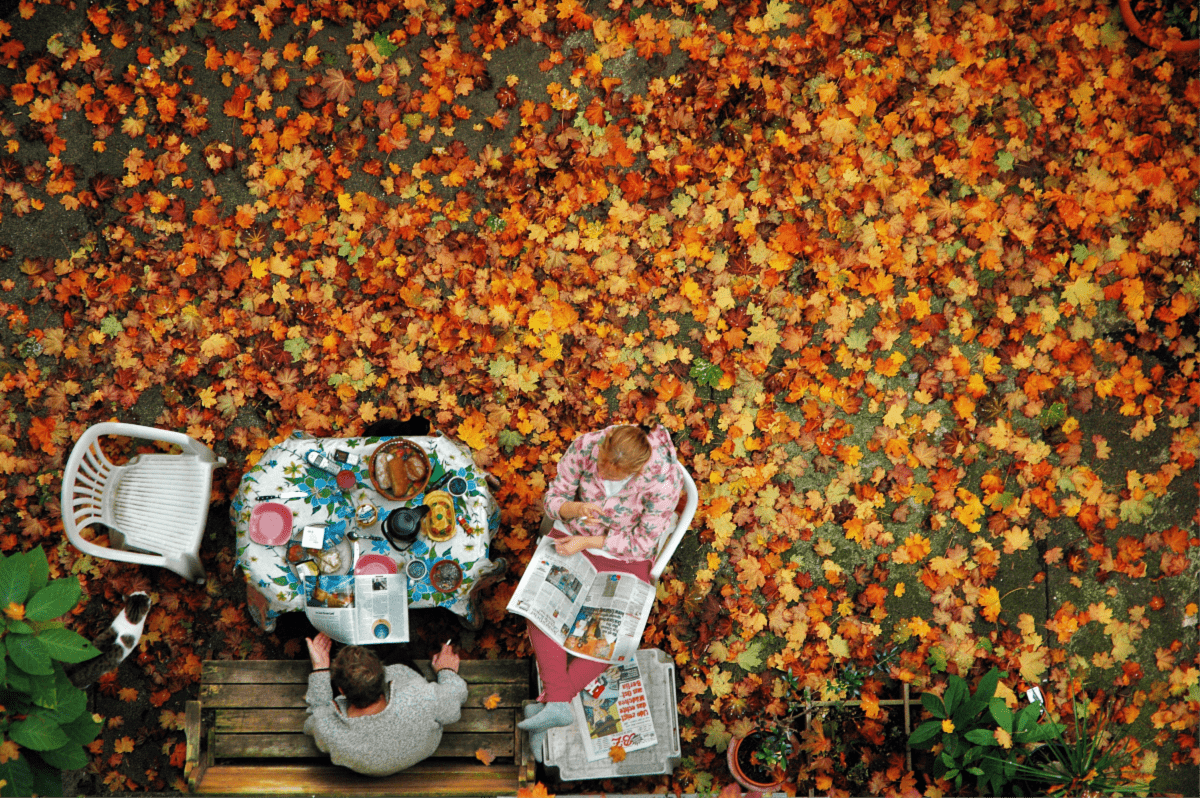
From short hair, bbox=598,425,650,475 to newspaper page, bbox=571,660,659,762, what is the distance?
1.11 meters

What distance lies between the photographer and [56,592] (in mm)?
2732

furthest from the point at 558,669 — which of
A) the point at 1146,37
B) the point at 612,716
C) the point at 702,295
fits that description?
the point at 1146,37

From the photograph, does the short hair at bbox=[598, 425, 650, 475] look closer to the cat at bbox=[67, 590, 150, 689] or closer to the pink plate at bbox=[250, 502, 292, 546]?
the pink plate at bbox=[250, 502, 292, 546]

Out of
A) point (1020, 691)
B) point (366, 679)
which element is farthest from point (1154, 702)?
point (366, 679)

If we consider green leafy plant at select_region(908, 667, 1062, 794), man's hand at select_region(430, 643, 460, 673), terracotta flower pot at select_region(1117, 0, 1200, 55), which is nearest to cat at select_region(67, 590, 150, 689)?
man's hand at select_region(430, 643, 460, 673)

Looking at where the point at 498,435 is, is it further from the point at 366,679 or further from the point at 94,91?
the point at 94,91

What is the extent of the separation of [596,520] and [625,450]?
0.44 metres

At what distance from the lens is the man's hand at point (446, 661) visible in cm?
324

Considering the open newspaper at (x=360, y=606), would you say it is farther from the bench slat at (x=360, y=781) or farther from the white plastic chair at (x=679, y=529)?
the white plastic chair at (x=679, y=529)

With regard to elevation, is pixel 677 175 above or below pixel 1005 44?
below

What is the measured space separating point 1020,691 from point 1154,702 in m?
0.72

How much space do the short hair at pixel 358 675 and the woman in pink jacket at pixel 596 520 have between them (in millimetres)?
670

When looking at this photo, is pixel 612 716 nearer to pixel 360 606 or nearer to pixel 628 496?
pixel 628 496

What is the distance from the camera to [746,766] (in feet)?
11.5
